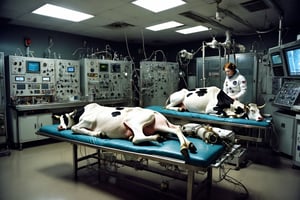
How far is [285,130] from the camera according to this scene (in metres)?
3.94

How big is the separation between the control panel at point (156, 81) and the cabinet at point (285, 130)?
338 centimetres

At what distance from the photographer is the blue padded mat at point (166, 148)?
74.3 inches

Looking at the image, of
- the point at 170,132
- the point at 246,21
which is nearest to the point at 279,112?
the point at 246,21

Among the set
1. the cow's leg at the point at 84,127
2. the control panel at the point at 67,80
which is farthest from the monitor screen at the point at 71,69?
the cow's leg at the point at 84,127

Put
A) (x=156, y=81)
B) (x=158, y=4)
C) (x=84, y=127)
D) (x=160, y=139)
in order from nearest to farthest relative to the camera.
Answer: (x=160, y=139) → (x=84, y=127) → (x=158, y=4) → (x=156, y=81)

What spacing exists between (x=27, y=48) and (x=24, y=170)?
Answer: 10.2 feet

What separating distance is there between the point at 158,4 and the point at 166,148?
110 inches

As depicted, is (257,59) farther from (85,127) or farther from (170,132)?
(85,127)

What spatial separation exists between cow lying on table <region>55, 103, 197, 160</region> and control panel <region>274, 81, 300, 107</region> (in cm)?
255

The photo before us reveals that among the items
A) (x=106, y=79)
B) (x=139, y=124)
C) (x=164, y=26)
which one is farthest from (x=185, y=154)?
(x=106, y=79)

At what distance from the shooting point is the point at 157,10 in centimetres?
414

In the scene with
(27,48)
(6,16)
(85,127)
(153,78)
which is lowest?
(85,127)

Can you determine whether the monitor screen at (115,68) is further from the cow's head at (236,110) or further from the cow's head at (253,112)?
the cow's head at (253,112)

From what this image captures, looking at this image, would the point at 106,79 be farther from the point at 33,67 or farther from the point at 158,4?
the point at 158,4
